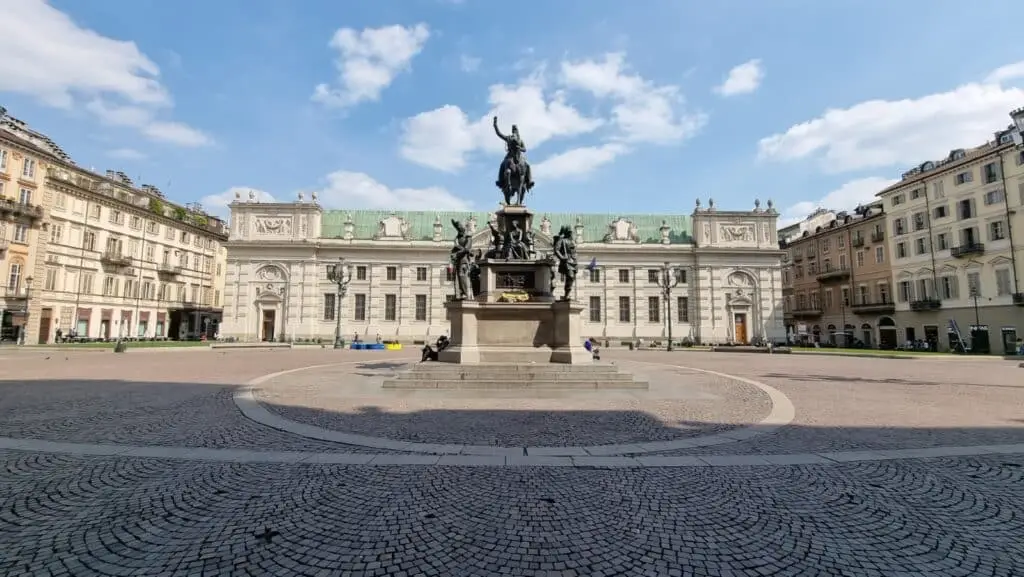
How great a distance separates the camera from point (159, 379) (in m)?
15.7

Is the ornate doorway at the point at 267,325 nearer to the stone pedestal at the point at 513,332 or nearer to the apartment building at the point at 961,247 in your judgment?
the stone pedestal at the point at 513,332

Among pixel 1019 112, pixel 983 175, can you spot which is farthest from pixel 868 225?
pixel 1019 112

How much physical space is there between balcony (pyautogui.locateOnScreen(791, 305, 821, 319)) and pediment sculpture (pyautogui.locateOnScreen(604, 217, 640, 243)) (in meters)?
24.7

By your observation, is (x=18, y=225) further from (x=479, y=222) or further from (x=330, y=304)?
(x=479, y=222)

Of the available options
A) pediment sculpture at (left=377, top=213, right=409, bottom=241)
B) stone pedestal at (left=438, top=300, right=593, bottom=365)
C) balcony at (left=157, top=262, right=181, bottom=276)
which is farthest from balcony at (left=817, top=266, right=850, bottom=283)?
balcony at (left=157, top=262, right=181, bottom=276)

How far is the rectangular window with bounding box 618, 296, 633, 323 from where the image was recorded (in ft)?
183

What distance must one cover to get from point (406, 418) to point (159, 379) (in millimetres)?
11881

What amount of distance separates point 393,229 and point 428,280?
8.24 m

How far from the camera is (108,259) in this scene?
49.3 meters

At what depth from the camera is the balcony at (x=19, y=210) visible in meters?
40.0

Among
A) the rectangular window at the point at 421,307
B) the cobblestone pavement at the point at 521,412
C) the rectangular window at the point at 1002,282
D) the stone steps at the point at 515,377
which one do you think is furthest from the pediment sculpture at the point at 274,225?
the rectangular window at the point at 1002,282

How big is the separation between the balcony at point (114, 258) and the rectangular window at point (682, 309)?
2487 inches

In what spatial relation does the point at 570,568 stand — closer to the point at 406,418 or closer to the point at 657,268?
the point at 406,418

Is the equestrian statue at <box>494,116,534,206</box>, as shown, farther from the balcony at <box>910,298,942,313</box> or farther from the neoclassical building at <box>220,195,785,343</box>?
the balcony at <box>910,298,942,313</box>
